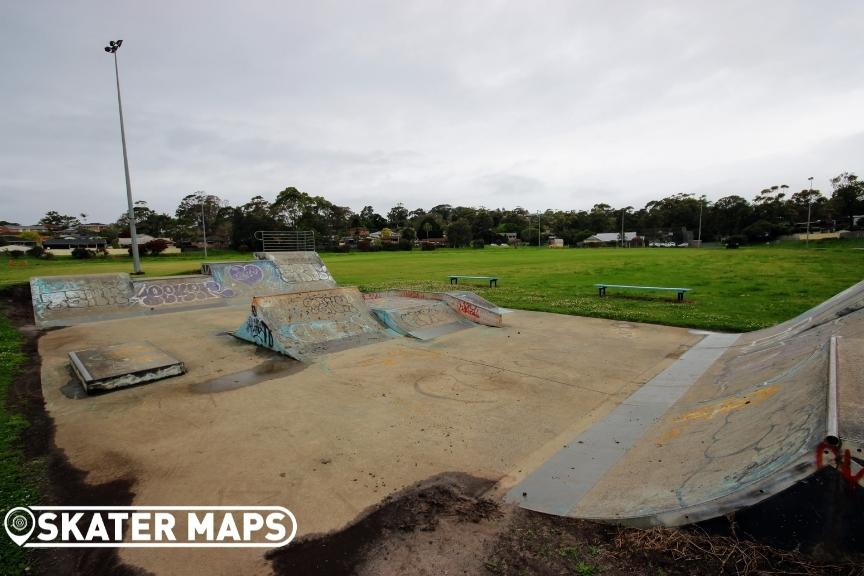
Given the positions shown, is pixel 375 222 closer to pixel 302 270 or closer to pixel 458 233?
pixel 458 233

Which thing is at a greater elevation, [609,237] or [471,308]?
[609,237]

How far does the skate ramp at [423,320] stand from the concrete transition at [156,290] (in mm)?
9538

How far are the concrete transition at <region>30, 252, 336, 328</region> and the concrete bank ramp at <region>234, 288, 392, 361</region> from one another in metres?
A: 7.38

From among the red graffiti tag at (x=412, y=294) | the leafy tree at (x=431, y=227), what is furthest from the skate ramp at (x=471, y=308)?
the leafy tree at (x=431, y=227)

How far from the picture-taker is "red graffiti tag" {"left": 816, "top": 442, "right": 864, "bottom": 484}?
9.07 ft

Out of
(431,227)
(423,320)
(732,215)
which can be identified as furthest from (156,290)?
(732,215)

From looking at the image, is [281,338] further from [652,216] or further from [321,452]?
[652,216]

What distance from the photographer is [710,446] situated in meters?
4.23

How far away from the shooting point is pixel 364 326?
36.2ft

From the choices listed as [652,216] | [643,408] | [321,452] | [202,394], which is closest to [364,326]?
[202,394]

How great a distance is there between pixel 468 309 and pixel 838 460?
983cm

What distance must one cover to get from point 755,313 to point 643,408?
9.34m

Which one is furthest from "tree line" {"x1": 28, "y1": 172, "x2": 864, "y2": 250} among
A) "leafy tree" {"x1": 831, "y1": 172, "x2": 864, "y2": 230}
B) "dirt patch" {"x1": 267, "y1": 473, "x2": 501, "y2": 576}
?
"dirt patch" {"x1": 267, "y1": 473, "x2": 501, "y2": 576}

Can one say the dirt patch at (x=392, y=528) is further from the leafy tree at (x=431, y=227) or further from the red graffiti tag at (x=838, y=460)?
the leafy tree at (x=431, y=227)
